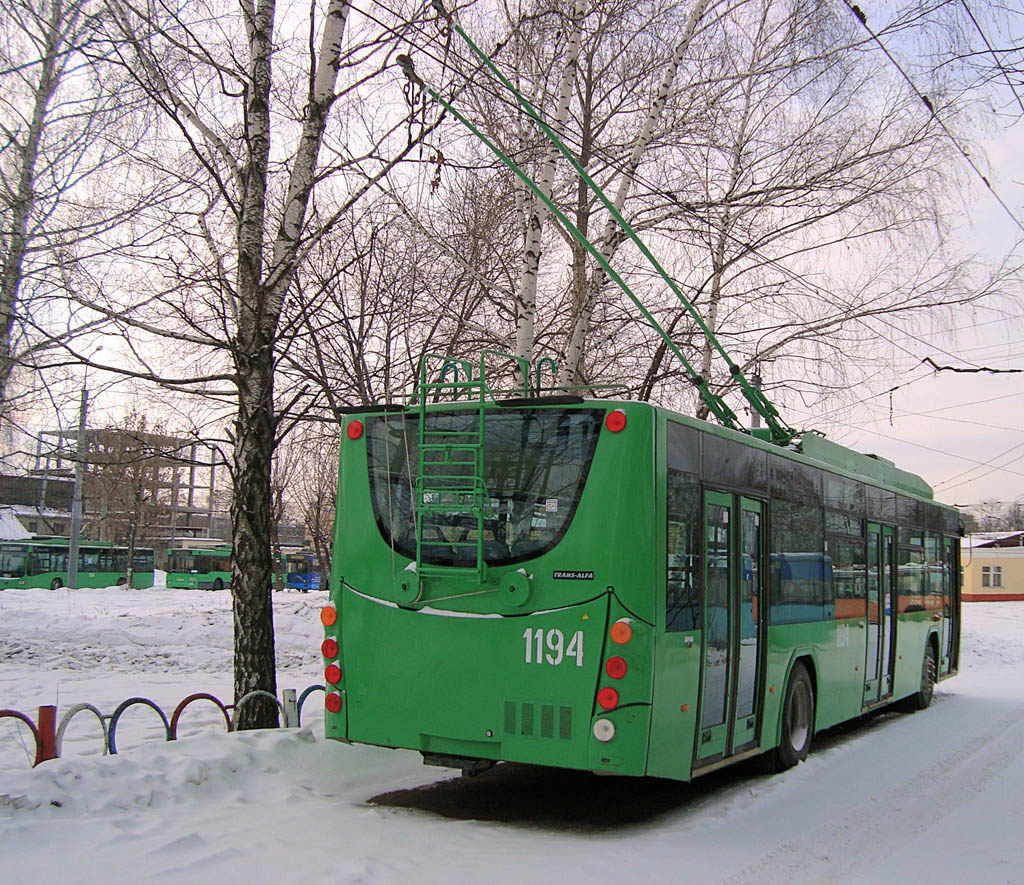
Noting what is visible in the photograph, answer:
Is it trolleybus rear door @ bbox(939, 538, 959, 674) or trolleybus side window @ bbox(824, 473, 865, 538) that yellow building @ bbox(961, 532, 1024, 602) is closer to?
trolleybus rear door @ bbox(939, 538, 959, 674)

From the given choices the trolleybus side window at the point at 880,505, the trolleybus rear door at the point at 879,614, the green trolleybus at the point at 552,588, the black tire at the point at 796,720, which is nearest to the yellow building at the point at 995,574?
the trolleybus side window at the point at 880,505

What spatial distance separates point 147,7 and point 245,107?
1.56 metres

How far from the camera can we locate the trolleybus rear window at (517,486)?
678 cm

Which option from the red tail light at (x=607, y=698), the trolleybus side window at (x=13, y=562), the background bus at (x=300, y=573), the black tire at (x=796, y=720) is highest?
the red tail light at (x=607, y=698)

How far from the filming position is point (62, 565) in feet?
151

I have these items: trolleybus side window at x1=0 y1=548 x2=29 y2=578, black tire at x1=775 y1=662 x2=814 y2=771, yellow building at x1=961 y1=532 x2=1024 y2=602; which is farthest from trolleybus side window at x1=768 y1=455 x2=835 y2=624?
yellow building at x1=961 y1=532 x2=1024 y2=602

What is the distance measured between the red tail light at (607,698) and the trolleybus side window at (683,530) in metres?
0.63

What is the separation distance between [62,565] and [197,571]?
26.0 ft

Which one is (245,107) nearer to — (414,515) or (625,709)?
(414,515)

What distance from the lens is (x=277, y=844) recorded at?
5781mm

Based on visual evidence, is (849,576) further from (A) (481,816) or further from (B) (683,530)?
(A) (481,816)

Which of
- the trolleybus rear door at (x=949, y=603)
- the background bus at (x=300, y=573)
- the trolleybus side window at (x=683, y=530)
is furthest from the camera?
the background bus at (x=300, y=573)

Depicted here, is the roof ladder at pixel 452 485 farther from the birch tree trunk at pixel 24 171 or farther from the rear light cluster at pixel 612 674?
the birch tree trunk at pixel 24 171

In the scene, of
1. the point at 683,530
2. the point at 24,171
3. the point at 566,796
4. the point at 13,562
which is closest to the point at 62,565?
the point at 13,562
